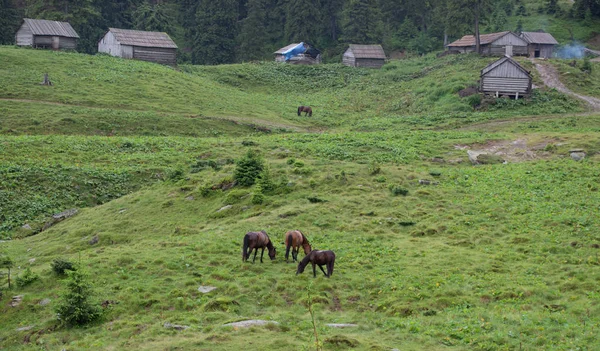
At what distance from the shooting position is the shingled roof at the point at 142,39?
78250 mm

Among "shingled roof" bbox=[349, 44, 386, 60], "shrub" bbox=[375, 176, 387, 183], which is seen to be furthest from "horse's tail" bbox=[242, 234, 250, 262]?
"shingled roof" bbox=[349, 44, 386, 60]

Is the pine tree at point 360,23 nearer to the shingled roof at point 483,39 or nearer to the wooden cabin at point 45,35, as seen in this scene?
the shingled roof at point 483,39

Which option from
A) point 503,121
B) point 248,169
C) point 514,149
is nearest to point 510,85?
point 503,121

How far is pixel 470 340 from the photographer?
16625mm

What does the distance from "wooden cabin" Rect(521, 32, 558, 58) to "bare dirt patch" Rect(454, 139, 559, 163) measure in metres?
46.3

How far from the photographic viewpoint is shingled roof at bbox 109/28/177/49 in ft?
257

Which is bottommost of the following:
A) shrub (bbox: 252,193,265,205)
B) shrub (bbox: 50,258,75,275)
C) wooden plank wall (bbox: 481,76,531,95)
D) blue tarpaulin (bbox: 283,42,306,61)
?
shrub (bbox: 50,258,75,275)

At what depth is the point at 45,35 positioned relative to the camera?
246ft

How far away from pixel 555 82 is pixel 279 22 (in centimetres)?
6181

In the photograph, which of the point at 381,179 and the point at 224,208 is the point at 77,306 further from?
the point at 381,179

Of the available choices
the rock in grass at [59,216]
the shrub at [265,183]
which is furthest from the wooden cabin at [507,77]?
the rock in grass at [59,216]

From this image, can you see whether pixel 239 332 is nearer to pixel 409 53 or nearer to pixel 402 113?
pixel 402 113

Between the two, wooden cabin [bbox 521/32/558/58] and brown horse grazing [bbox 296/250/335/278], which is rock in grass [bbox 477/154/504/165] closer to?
brown horse grazing [bbox 296/250/335/278]

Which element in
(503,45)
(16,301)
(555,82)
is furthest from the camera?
(503,45)
